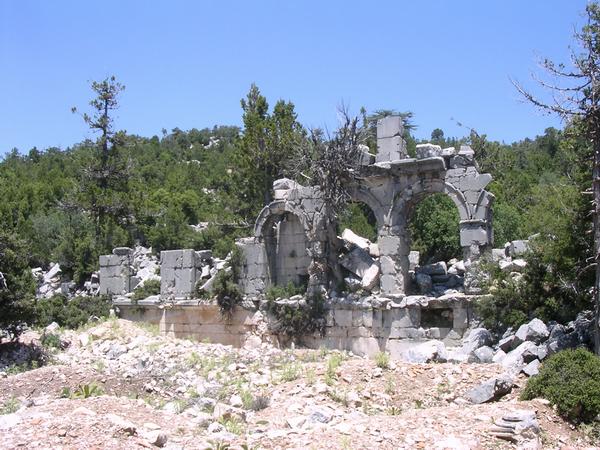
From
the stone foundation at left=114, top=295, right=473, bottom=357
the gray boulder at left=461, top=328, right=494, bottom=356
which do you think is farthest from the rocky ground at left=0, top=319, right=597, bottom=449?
the gray boulder at left=461, top=328, right=494, bottom=356

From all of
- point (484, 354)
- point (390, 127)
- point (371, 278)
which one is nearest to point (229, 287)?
point (371, 278)

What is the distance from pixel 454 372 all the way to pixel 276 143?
14730mm

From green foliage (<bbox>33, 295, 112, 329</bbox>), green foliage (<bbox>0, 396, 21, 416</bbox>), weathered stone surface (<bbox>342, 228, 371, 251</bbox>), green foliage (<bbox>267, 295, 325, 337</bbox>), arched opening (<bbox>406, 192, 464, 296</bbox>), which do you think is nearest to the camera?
green foliage (<bbox>0, 396, 21, 416</bbox>)

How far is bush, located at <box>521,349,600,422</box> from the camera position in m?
10.1

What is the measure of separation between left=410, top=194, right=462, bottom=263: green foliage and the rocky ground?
816 centimetres

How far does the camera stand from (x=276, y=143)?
26.0 meters

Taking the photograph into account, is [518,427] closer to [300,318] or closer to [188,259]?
[300,318]

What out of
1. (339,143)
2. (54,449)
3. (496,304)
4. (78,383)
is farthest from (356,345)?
(54,449)

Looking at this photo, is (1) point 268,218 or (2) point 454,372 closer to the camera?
(2) point 454,372

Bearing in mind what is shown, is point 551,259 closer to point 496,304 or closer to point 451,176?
point 496,304

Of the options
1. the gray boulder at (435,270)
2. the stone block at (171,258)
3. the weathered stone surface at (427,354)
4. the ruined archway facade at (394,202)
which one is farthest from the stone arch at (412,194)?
the stone block at (171,258)

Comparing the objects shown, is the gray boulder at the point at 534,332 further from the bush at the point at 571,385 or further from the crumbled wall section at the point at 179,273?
the crumbled wall section at the point at 179,273

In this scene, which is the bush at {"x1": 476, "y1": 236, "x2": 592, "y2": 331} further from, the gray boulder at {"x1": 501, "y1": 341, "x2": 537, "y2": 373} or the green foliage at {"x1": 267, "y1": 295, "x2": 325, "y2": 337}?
the green foliage at {"x1": 267, "y1": 295, "x2": 325, "y2": 337}

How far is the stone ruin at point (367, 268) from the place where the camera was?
57.1ft
